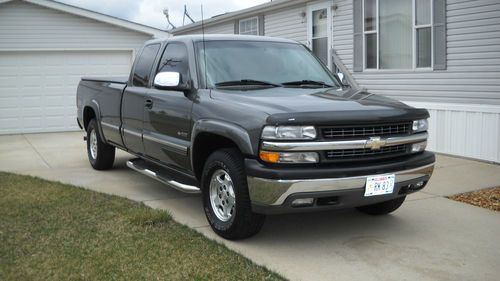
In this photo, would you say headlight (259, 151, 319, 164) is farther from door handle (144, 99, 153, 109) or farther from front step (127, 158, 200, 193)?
door handle (144, 99, 153, 109)

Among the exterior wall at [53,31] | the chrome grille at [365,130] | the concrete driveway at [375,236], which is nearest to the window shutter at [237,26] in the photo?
the exterior wall at [53,31]

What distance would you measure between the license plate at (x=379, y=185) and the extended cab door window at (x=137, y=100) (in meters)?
3.02

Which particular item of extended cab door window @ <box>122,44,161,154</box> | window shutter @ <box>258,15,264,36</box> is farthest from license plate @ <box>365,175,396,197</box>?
window shutter @ <box>258,15,264,36</box>

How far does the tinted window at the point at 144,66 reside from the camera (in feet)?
22.2

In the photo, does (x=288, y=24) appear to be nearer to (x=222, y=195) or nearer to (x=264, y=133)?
(x=222, y=195)

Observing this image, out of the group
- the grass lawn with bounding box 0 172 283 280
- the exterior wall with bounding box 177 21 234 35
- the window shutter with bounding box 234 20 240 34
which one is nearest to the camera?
the grass lawn with bounding box 0 172 283 280

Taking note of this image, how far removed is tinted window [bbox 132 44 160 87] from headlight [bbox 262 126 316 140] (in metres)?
2.75

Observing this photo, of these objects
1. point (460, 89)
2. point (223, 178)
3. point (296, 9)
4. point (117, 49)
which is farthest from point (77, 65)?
point (223, 178)

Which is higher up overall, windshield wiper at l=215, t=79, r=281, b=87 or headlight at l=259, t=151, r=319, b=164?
windshield wiper at l=215, t=79, r=281, b=87

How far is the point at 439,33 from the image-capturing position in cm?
1030

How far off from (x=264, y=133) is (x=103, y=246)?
1745 mm

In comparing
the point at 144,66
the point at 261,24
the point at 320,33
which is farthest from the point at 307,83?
the point at 261,24

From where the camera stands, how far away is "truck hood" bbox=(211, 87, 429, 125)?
4.41 meters

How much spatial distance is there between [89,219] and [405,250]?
10.2ft
